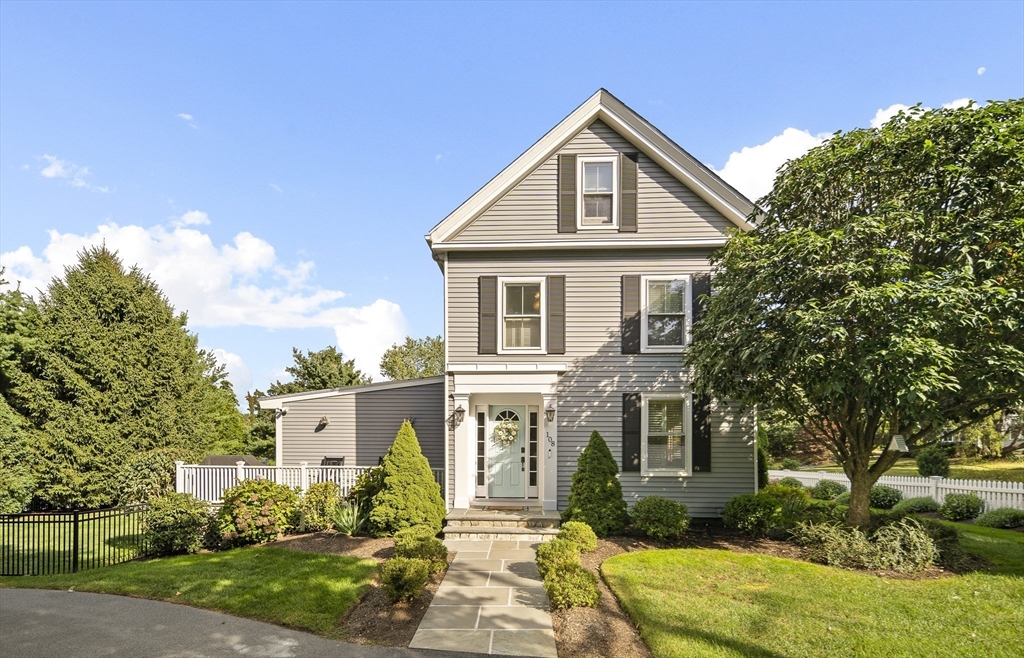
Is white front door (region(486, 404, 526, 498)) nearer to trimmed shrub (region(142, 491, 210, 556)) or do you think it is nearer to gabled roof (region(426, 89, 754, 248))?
gabled roof (region(426, 89, 754, 248))

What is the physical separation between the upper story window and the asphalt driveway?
663 cm

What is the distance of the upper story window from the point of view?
11.1m

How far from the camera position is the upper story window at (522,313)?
11094 mm

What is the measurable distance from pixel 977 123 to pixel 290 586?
12.1 meters

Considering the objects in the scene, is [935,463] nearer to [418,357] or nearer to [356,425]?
[356,425]

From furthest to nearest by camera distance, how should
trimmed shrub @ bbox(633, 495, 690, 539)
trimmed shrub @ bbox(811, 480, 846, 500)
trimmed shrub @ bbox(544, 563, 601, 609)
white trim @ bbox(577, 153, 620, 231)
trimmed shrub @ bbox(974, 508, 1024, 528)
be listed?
trimmed shrub @ bbox(811, 480, 846, 500), white trim @ bbox(577, 153, 620, 231), trimmed shrub @ bbox(974, 508, 1024, 528), trimmed shrub @ bbox(633, 495, 690, 539), trimmed shrub @ bbox(544, 563, 601, 609)

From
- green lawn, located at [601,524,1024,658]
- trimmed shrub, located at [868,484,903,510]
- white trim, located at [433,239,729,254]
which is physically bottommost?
trimmed shrub, located at [868,484,903,510]

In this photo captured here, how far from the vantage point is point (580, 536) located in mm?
7953

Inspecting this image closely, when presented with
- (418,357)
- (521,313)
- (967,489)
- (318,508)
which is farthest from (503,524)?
(418,357)

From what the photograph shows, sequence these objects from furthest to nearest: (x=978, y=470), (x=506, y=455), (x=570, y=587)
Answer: (x=978, y=470) < (x=506, y=455) < (x=570, y=587)

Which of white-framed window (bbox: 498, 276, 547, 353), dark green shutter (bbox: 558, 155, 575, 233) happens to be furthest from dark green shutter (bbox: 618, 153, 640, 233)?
white-framed window (bbox: 498, 276, 547, 353)

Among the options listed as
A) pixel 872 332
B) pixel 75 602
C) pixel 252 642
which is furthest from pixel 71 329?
pixel 872 332

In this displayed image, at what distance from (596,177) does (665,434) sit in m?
5.93

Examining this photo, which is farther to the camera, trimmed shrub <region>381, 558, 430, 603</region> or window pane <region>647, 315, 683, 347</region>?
window pane <region>647, 315, 683, 347</region>
